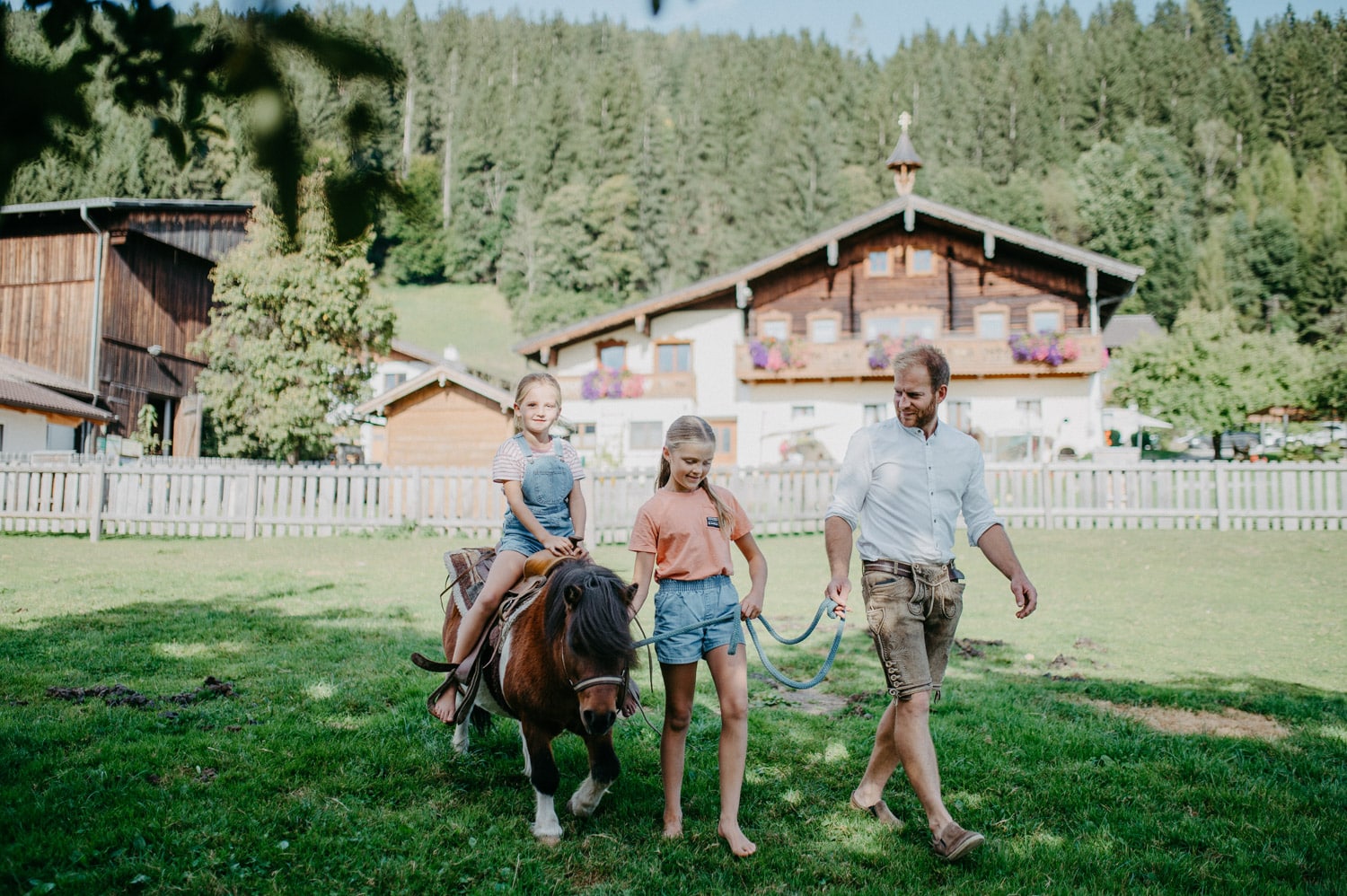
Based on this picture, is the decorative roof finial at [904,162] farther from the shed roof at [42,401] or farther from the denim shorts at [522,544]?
the denim shorts at [522,544]

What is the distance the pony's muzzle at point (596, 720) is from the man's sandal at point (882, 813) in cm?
139

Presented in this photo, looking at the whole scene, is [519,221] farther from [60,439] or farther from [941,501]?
[941,501]

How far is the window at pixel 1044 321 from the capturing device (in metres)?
27.6

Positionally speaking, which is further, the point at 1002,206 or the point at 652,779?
the point at 1002,206

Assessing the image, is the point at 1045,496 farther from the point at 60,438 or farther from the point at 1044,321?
the point at 60,438

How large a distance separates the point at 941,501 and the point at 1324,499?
1523cm

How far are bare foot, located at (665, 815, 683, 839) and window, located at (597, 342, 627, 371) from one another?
27153 mm

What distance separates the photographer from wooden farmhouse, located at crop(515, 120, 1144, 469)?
88.1 feet

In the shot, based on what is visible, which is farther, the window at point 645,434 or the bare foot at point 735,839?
the window at point 645,434

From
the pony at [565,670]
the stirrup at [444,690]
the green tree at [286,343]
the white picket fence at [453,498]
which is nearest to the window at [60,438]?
the green tree at [286,343]

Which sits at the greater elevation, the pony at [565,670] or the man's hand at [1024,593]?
the man's hand at [1024,593]

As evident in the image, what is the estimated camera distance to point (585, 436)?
30.0 m

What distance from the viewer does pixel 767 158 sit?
69750mm

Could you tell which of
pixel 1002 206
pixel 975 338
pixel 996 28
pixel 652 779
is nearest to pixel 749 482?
pixel 652 779
